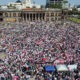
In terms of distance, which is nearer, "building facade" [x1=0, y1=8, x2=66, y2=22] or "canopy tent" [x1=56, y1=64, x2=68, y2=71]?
"canopy tent" [x1=56, y1=64, x2=68, y2=71]

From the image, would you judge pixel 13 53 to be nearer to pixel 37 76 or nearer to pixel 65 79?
pixel 37 76

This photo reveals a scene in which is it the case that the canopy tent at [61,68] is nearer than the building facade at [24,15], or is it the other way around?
the canopy tent at [61,68]

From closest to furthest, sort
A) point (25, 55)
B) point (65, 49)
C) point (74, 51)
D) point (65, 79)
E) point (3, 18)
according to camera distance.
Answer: point (65, 79) → point (25, 55) → point (74, 51) → point (65, 49) → point (3, 18)

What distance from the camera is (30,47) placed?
31.1 meters

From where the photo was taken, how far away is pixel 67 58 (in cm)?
2511

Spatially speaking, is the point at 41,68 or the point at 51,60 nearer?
the point at 41,68

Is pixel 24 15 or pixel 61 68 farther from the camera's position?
pixel 24 15

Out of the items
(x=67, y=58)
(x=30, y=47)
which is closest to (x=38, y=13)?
(x=30, y=47)

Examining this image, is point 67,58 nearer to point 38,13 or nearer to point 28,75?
point 28,75

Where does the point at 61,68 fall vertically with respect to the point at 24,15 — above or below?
below

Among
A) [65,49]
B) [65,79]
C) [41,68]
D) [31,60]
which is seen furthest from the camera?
[65,49]

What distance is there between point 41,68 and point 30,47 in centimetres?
991

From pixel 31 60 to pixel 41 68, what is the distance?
2.95 meters

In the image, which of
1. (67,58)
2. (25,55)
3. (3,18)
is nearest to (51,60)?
(67,58)
